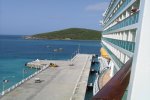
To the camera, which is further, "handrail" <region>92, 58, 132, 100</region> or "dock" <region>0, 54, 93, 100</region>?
"dock" <region>0, 54, 93, 100</region>

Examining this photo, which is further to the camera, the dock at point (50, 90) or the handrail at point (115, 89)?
the dock at point (50, 90)

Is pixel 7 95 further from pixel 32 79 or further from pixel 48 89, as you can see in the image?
pixel 32 79

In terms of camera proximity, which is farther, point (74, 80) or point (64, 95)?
point (74, 80)

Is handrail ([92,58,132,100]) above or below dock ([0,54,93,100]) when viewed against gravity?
above

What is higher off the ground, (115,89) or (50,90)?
(115,89)

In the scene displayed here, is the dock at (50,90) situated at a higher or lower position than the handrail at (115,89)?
lower

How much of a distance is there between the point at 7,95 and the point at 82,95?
1014cm

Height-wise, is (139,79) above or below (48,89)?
above

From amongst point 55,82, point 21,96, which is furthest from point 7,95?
point 55,82

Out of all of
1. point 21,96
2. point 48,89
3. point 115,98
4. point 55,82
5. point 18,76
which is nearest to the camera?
point 115,98

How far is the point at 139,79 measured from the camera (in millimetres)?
5586

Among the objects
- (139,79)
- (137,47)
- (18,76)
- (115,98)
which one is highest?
(137,47)

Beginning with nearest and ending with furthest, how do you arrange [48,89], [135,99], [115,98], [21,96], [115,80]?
[135,99] < [115,98] < [115,80] < [21,96] < [48,89]

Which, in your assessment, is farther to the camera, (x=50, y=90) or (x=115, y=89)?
(x=50, y=90)
